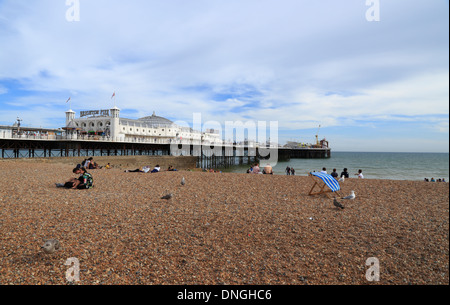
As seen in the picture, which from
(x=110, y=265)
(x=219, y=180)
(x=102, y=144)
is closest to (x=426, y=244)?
(x=110, y=265)


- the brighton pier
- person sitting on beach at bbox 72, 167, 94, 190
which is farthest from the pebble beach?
the brighton pier

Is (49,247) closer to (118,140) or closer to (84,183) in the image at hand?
(84,183)

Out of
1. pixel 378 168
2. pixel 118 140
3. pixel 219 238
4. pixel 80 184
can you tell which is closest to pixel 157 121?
pixel 118 140

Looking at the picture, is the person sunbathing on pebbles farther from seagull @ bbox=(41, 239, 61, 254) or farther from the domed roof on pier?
the domed roof on pier

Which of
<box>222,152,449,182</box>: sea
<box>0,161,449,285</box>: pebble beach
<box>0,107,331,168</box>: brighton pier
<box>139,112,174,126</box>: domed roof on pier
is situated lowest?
<box>222,152,449,182</box>: sea

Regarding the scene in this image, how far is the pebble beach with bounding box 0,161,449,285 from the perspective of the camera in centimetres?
375

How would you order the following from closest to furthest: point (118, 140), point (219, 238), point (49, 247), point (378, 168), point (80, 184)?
1. point (49, 247)
2. point (219, 238)
3. point (80, 184)
4. point (118, 140)
5. point (378, 168)

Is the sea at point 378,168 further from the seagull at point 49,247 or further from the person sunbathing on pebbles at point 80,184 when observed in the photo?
the seagull at point 49,247

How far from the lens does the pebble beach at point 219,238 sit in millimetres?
3746

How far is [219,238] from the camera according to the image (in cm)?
504

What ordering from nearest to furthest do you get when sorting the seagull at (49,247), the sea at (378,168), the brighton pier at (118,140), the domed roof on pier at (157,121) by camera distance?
the seagull at (49,247) → the brighton pier at (118,140) → the sea at (378,168) → the domed roof on pier at (157,121)

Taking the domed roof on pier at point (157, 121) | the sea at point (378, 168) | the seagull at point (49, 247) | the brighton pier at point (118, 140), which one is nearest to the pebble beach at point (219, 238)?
the seagull at point (49, 247)

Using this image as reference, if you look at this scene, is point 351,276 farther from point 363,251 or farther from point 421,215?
point 421,215
